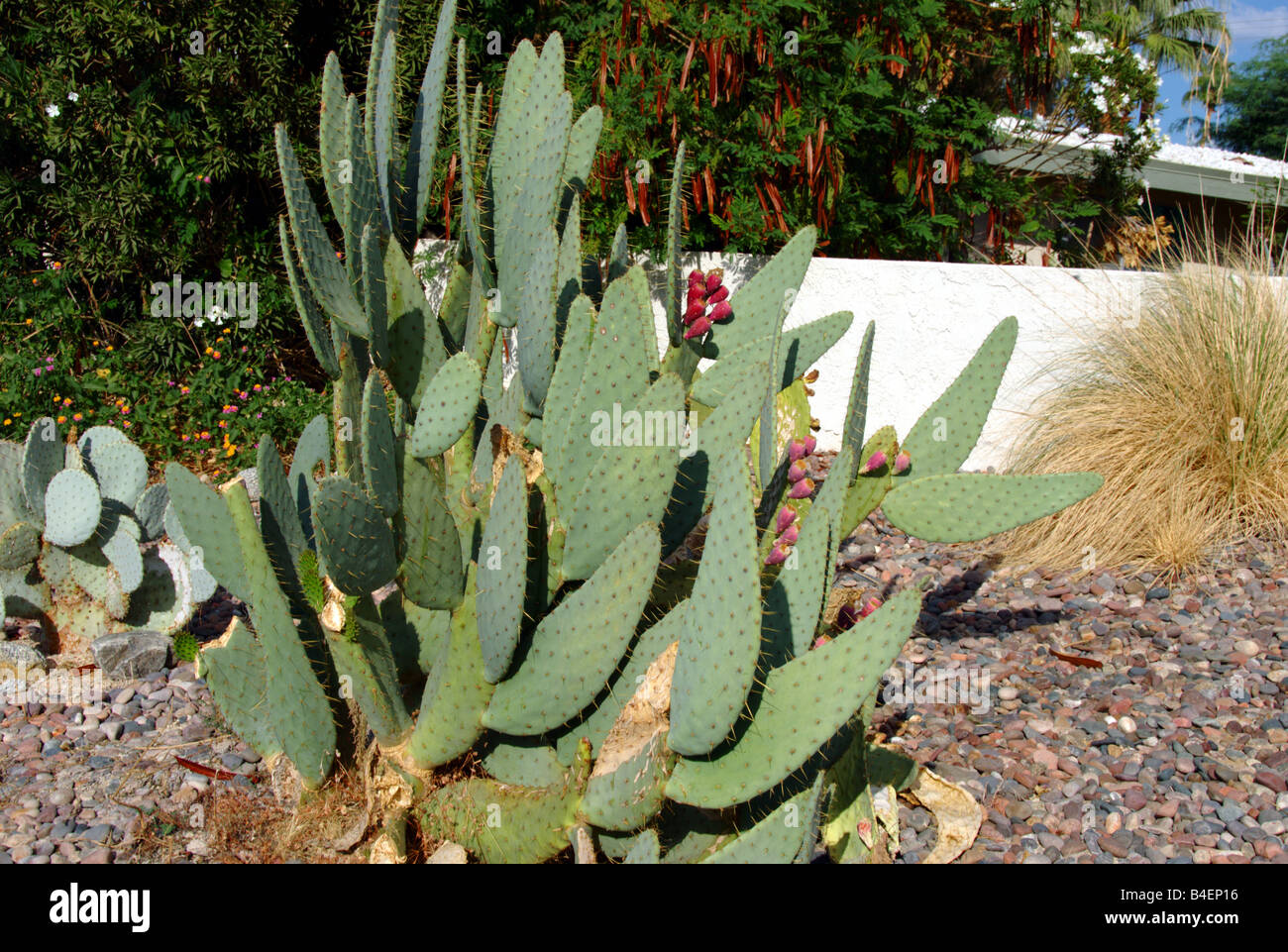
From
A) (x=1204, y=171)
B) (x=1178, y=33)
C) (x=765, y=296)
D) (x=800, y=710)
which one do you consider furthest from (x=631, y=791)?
(x=1178, y=33)

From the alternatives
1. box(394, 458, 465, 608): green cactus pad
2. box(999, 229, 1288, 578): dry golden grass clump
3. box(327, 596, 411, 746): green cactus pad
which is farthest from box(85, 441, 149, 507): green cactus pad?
box(999, 229, 1288, 578): dry golden grass clump

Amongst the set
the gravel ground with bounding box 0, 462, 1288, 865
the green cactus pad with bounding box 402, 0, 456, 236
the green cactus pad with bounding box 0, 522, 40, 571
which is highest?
the green cactus pad with bounding box 402, 0, 456, 236

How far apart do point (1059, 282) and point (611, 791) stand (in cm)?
537

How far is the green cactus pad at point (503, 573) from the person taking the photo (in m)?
1.97

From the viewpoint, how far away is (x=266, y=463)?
2.31m

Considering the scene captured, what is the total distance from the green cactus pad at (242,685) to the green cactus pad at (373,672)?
284mm

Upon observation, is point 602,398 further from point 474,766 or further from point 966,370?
point 966,370

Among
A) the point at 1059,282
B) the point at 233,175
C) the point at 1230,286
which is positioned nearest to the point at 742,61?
the point at 1059,282

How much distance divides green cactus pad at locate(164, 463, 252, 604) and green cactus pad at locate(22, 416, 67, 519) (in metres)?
1.27

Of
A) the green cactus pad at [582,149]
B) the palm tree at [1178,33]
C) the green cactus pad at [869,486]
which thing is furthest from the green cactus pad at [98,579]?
the palm tree at [1178,33]

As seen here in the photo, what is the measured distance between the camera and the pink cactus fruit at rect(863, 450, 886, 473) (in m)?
2.78

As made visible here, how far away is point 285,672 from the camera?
214 centimetres

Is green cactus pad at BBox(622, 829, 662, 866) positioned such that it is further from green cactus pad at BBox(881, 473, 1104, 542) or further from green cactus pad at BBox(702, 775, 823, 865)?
green cactus pad at BBox(881, 473, 1104, 542)

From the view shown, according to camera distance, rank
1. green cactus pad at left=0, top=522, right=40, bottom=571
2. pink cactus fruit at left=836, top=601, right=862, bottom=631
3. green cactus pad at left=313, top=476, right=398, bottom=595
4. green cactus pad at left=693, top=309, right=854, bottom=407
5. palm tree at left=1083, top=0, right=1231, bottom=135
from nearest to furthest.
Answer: green cactus pad at left=313, top=476, right=398, bottom=595
pink cactus fruit at left=836, top=601, right=862, bottom=631
green cactus pad at left=693, top=309, right=854, bottom=407
green cactus pad at left=0, top=522, right=40, bottom=571
palm tree at left=1083, top=0, right=1231, bottom=135
